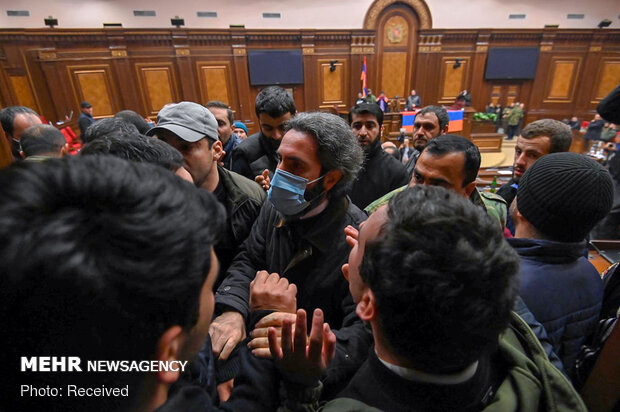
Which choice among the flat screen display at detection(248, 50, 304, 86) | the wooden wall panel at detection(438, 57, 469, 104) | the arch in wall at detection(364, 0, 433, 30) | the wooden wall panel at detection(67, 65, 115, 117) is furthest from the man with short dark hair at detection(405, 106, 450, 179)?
the wooden wall panel at detection(67, 65, 115, 117)

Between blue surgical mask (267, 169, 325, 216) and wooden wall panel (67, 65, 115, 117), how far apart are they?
9.86 meters

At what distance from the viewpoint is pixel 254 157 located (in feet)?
9.16

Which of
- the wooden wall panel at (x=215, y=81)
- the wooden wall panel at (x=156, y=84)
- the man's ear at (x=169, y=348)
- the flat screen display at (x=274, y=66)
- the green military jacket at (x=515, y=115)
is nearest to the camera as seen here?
the man's ear at (x=169, y=348)

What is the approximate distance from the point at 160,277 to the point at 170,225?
84 millimetres

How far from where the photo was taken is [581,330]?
1.02 meters

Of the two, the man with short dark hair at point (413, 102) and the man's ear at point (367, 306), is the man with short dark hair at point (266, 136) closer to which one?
the man's ear at point (367, 306)

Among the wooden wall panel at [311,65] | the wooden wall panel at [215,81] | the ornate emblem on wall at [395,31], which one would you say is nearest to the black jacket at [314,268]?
the wooden wall panel at [215,81]

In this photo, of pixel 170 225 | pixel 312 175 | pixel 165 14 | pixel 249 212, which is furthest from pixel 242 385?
pixel 165 14

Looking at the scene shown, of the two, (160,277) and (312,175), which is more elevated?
(160,277)

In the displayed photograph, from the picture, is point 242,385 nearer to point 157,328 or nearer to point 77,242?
point 157,328

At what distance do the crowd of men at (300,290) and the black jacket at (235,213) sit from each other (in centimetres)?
31

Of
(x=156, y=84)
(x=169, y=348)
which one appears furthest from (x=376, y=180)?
(x=156, y=84)

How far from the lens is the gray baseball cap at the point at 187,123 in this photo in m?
1.65

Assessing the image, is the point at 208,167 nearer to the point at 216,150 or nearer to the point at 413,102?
the point at 216,150
